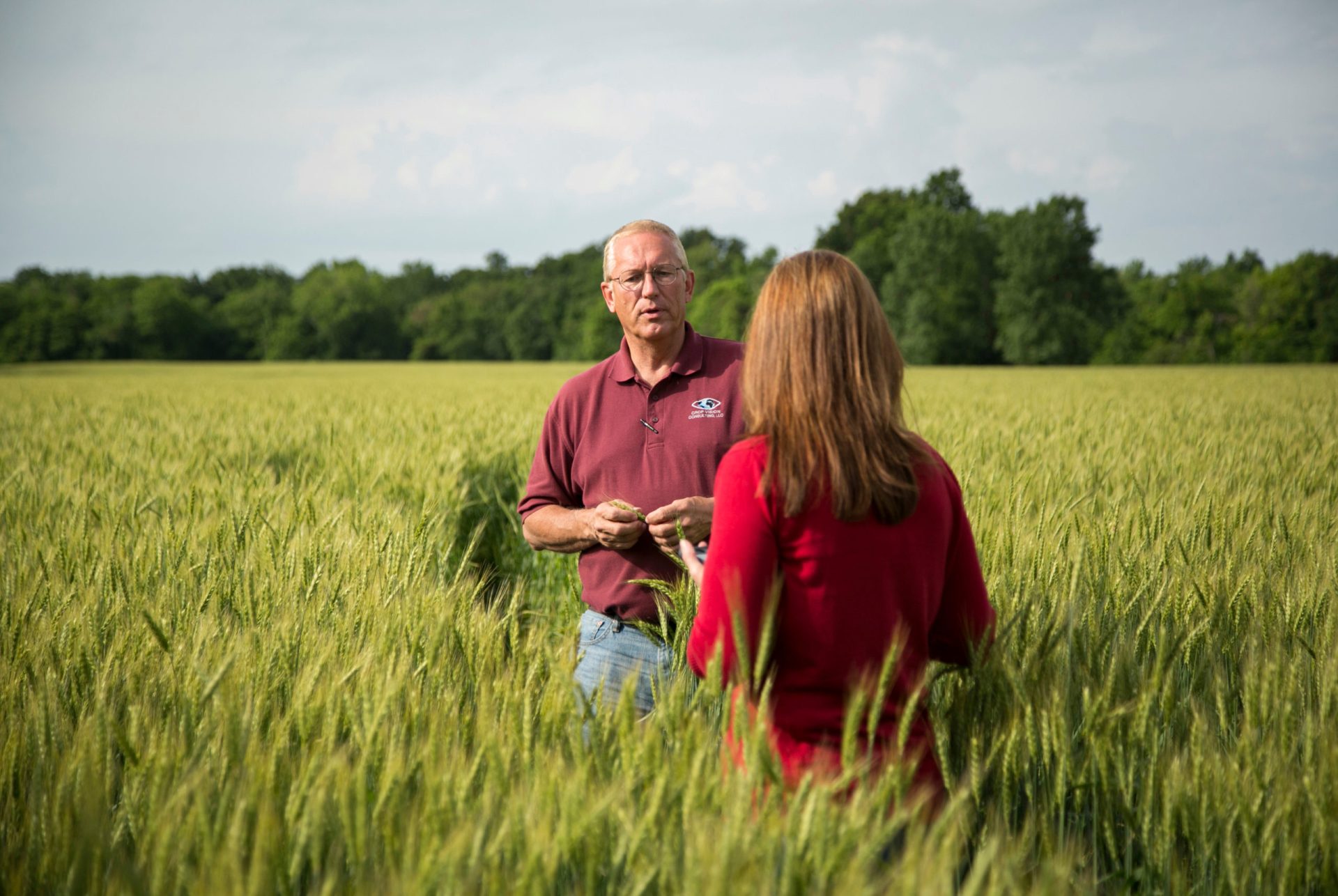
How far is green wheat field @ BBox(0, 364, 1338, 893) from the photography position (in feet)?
3.12

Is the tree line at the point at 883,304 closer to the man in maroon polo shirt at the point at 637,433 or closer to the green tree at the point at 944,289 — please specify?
the green tree at the point at 944,289

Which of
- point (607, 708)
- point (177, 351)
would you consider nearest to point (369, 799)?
point (607, 708)

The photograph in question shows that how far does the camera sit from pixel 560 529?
2.39 metres

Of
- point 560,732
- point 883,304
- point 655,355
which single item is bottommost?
point 560,732

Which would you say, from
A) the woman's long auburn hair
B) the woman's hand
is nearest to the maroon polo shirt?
the woman's hand

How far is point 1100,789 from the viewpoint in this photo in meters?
1.38

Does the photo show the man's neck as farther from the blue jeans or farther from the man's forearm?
the blue jeans

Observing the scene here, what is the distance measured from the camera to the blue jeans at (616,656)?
224 centimetres

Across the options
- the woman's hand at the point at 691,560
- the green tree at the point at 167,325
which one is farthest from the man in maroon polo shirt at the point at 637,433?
the green tree at the point at 167,325

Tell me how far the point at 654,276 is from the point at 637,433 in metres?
0.45

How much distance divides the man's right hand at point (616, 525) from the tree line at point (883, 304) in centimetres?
2960

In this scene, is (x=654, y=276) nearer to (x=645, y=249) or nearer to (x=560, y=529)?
(x=645, y=249)

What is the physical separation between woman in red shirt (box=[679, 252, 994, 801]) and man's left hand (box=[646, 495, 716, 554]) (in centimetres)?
64

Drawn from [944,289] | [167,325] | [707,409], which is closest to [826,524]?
Result: [707,409]
